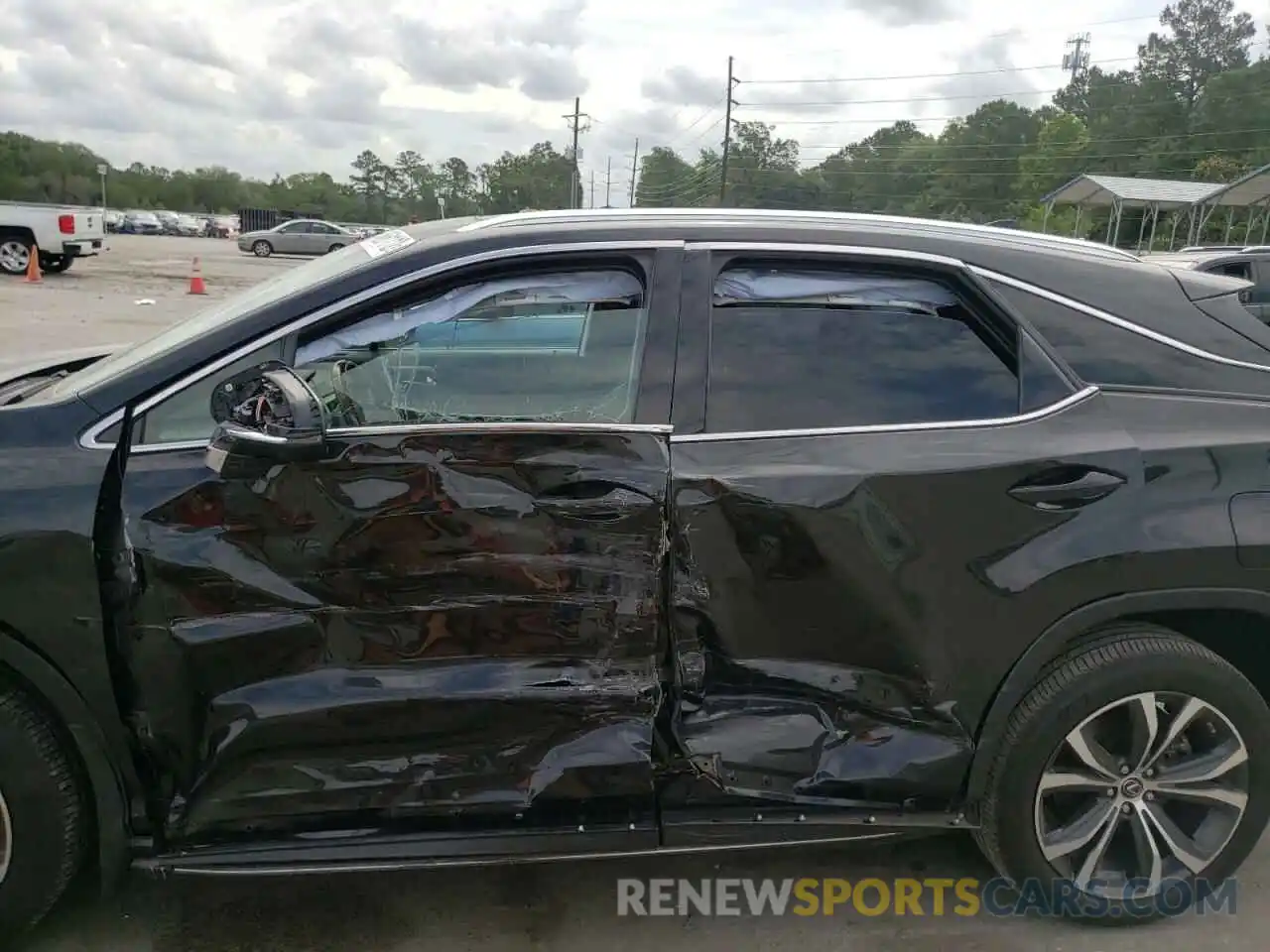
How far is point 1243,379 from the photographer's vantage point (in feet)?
8.31

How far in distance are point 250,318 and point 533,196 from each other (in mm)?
70722

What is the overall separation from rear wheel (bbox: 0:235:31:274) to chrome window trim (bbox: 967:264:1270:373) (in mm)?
20806

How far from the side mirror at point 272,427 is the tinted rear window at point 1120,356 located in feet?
5.86

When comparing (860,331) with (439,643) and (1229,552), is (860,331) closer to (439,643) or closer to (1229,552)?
(1229,552)

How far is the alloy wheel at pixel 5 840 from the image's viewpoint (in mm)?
2182

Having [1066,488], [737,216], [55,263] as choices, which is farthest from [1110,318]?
[55,263]

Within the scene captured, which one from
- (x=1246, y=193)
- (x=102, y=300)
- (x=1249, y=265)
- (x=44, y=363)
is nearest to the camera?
(x=44, y=363)

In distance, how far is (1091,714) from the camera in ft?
8.02

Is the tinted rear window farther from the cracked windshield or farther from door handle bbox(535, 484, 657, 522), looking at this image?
door handle bbox(535, 484, 657, 522)

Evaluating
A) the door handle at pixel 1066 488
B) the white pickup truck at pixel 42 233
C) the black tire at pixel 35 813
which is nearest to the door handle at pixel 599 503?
the door handle at pixel 1066 488

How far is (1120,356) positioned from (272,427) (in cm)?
218

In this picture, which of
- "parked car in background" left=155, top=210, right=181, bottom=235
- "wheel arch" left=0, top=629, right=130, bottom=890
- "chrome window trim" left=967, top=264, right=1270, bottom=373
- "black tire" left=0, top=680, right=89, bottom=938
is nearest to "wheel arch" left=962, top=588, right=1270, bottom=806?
"chrome window trim" left=967, top=264, right=1270, bottom=373

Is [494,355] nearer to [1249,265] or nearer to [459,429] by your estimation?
[459,429]

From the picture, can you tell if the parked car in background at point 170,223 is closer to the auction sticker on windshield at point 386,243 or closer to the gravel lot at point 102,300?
the gravel lot at point 102,300
